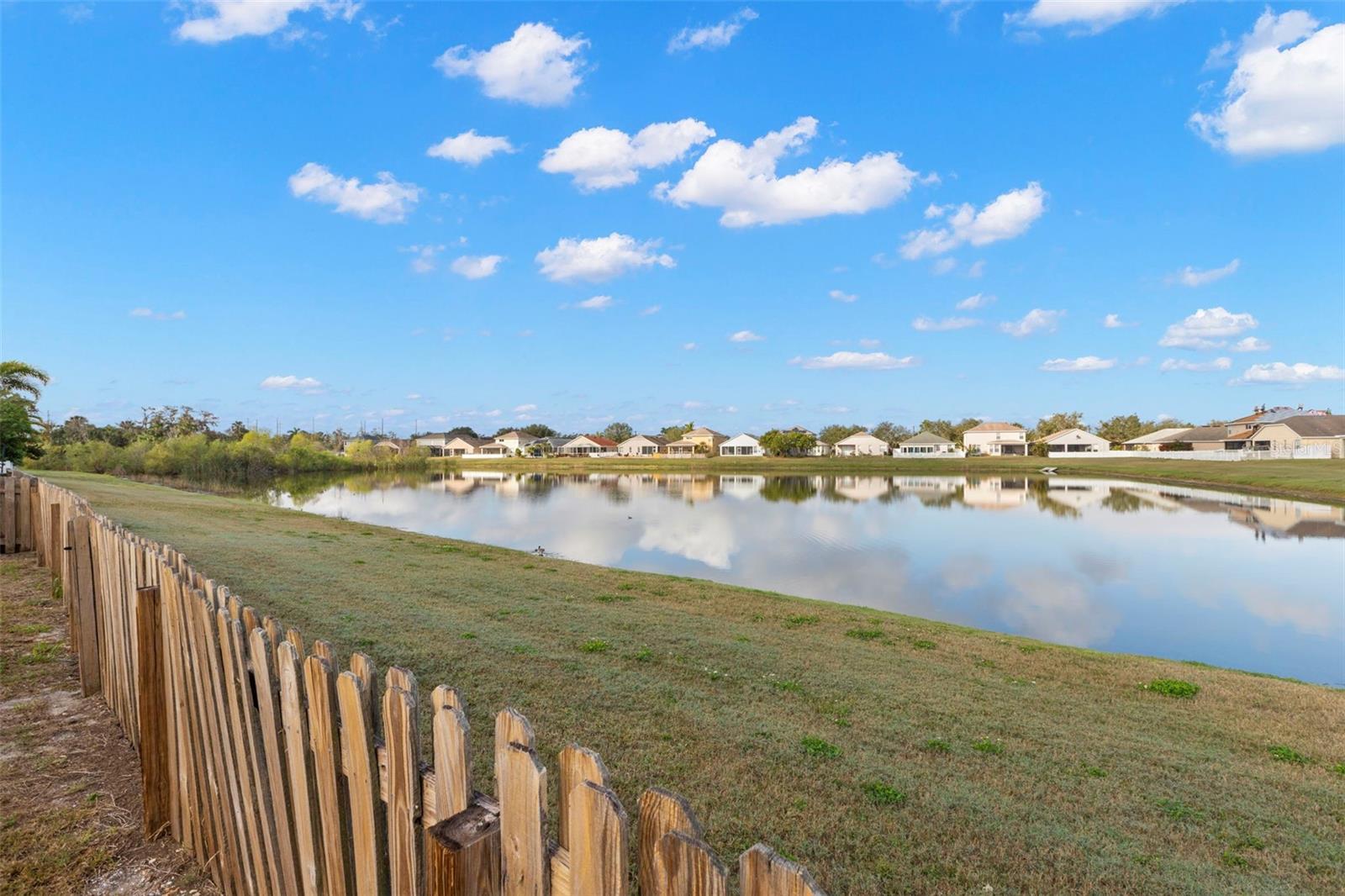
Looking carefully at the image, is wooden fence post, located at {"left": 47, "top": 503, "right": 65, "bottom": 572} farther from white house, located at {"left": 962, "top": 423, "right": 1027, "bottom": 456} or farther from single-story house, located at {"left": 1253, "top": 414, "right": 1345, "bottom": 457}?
white house, located at {"left": 962, "top": 423, "right": 1027, "bottom": 456}

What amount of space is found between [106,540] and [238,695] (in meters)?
3.00

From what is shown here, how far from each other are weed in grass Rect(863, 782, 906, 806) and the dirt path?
3356 mm

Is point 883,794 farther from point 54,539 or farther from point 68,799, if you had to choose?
point 54,539

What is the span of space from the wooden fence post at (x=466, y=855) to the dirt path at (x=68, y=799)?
2.34m

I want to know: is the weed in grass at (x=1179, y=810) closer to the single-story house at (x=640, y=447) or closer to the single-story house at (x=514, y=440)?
the single-story house at (x=640, y=447)

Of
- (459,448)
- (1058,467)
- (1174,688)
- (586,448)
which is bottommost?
(1058,467)

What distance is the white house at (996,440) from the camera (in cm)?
11006

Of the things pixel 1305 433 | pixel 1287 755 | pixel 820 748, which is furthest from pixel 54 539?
pixel 1305 433

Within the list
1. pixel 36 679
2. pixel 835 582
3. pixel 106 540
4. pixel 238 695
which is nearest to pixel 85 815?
pixel 106 540

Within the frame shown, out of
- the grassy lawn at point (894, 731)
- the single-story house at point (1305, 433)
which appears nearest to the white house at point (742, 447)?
the single-story house at point (1305, 433)

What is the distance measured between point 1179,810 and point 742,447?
12223cm

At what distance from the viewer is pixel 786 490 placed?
2082 inches

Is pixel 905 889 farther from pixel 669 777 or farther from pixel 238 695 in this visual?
pixel 238 695

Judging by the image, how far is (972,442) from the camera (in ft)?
377
